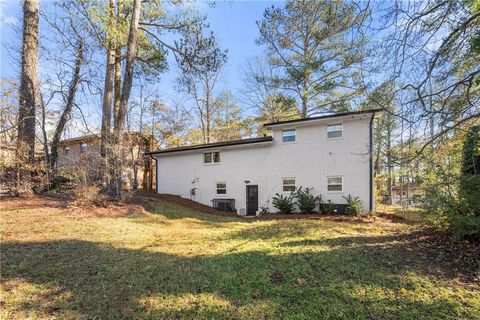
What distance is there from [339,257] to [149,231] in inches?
221

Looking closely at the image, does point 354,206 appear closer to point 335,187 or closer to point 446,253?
point 335,187

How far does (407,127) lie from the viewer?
5.95 metres

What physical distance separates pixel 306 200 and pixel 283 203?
1.25 metres

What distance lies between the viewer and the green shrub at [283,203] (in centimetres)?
1327

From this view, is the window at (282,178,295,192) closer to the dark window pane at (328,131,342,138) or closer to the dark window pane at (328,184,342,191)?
the dark window pane at (328,184,342,191)

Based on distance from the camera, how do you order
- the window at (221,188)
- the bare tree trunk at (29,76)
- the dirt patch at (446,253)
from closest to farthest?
the dirt patch at (446,253)
the bare tree trunk at (29,76)
the window at (221,188)

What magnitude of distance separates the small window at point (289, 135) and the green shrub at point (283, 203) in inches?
119

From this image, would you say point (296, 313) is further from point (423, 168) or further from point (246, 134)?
point (246, 134)

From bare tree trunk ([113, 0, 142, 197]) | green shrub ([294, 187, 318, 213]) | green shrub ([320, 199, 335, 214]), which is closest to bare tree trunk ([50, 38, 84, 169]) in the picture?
bare tree trunk ([113, 0, 142, 197])

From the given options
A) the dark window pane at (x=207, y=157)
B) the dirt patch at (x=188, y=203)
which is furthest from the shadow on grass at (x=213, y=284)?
the dark window pane at (x=207, y=157)

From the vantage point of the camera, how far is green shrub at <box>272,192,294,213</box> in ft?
43.5

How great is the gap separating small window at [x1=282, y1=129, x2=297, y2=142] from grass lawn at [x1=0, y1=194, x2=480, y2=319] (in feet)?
24.0

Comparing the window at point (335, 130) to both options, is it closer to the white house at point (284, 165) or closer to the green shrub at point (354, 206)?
the white house at point (284, 165)

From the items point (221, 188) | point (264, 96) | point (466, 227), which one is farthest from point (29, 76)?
point (264, 96)
